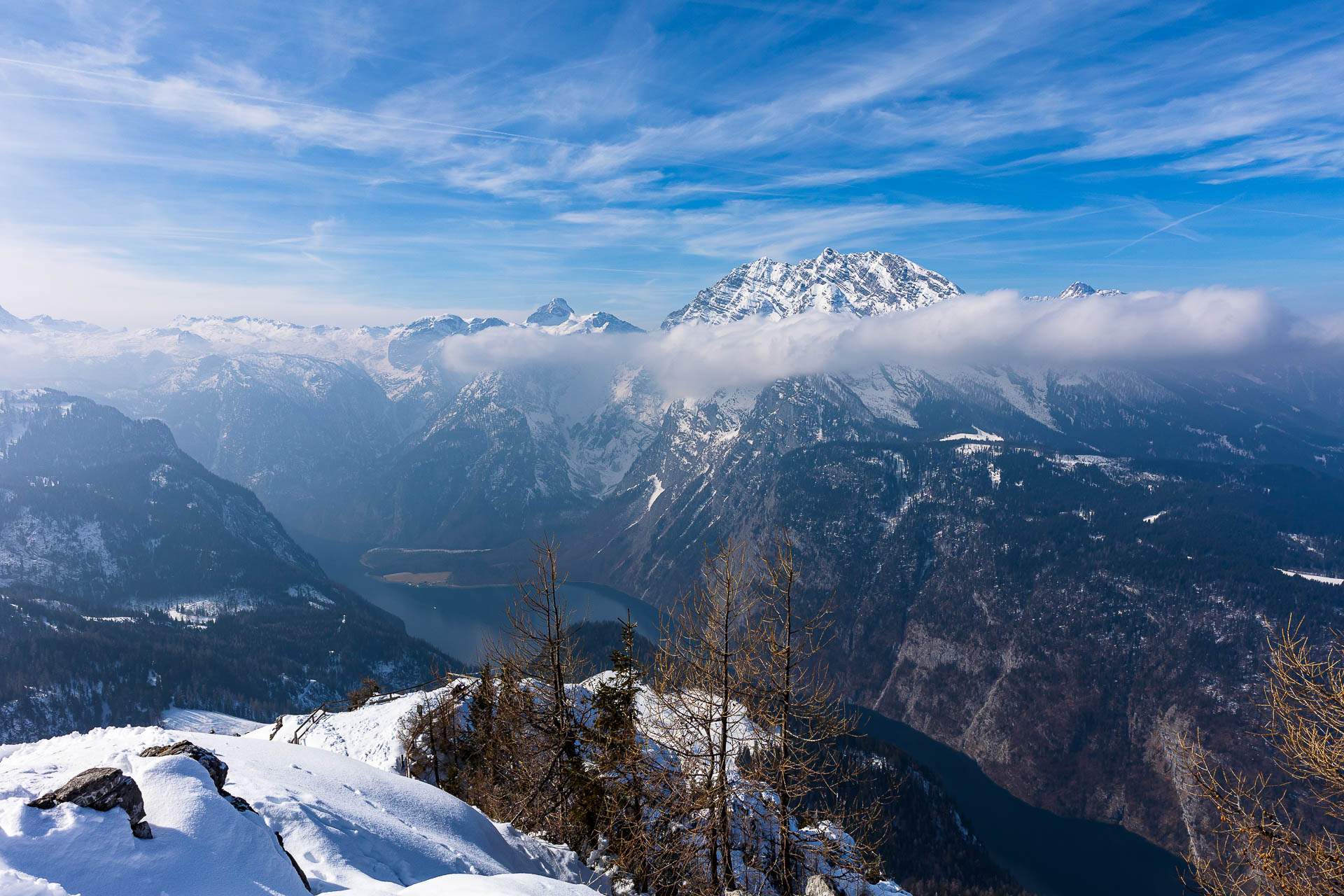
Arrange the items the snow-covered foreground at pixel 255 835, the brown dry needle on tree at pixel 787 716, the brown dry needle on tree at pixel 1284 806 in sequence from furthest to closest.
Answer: the brown dry needle on tree at pixel 787 716 < the brown dry needle on tree at pixel 1284 806 < the snow-covered foreground at pixel 255 835

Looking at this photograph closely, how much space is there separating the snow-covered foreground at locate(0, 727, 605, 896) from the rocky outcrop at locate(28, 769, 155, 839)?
0.16 meters

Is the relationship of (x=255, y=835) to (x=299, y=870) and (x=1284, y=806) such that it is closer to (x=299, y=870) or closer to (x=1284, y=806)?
(x=299, y=870)

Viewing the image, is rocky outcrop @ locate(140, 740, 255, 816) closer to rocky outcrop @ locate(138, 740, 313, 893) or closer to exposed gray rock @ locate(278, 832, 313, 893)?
rocky outcrop @ locate(138, 740, 313, 893)

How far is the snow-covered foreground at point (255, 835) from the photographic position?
10805mm

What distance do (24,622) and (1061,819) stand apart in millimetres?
285923

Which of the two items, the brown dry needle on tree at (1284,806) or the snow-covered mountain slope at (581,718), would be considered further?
the snow-covered mountain slope at (581,718)

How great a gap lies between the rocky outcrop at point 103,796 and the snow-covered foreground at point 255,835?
0.16m

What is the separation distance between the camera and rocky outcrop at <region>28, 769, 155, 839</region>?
38.0ft

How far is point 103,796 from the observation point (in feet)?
38.3

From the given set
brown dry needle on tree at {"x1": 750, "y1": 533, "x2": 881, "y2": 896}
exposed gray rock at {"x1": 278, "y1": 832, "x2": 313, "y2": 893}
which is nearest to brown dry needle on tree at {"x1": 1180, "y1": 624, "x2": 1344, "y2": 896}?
brown dry needle on tree at {"x1": 750, "y1": 533, "x2": 881, "y2": 896}

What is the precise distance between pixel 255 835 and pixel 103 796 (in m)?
2.86

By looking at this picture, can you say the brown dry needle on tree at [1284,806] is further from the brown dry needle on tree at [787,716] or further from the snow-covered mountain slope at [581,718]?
the snow-covered mountain slope at [581,718]

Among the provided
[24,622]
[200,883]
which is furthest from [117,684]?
[200,883]

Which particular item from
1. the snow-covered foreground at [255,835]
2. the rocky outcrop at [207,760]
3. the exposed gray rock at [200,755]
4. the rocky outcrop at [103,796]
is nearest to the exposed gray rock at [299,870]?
the snow-covered foreground at [255,835]
